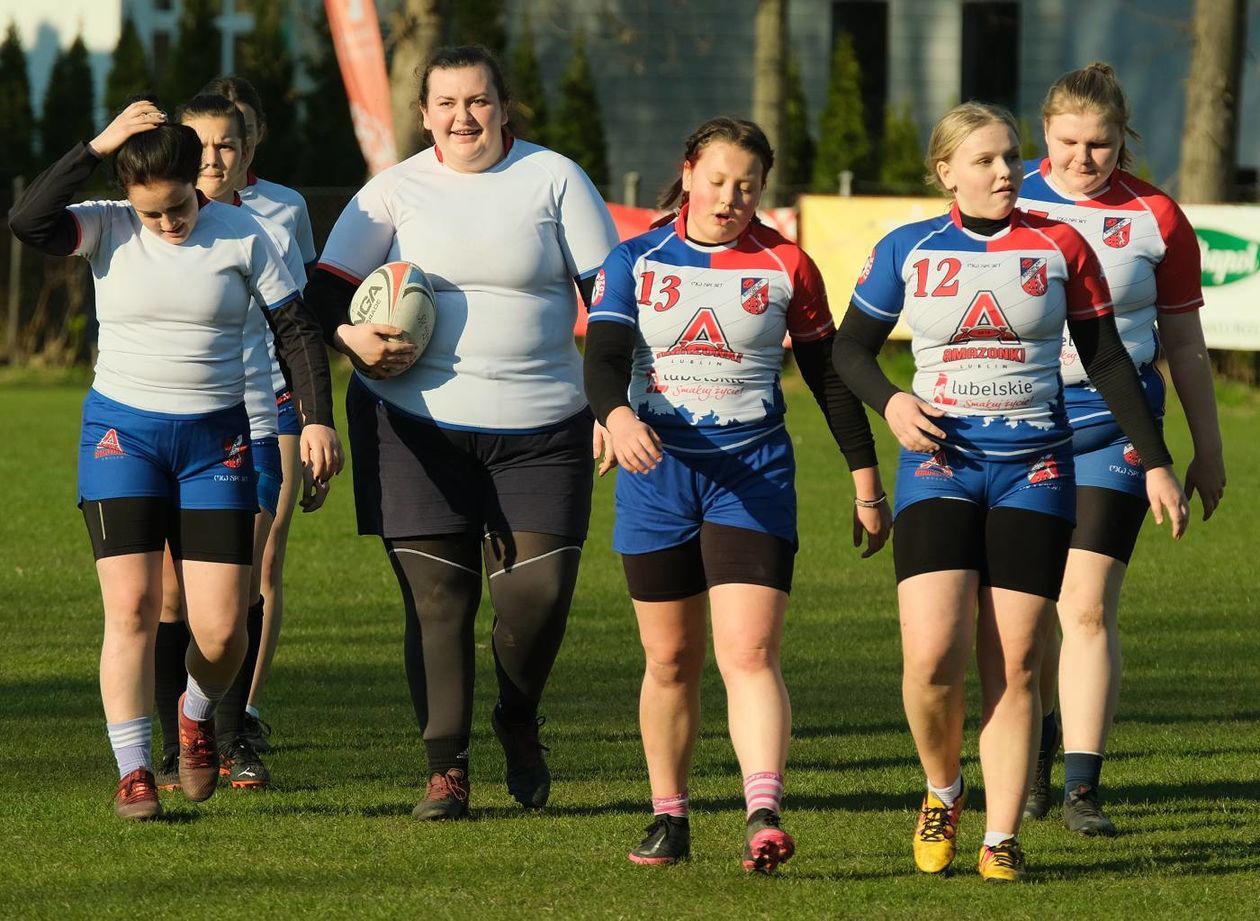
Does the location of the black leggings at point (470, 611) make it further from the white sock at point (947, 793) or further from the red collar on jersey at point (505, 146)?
the white sock at point (947, 793)

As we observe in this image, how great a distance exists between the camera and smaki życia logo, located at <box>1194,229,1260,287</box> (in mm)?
21250

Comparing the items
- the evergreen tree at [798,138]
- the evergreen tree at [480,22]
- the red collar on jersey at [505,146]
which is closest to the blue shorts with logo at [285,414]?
the red collar on jersey at [505,146]

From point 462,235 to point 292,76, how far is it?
30.2 metres

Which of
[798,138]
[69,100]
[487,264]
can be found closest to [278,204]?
[487,264]

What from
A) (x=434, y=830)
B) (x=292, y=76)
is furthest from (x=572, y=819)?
(x=292, y=76)

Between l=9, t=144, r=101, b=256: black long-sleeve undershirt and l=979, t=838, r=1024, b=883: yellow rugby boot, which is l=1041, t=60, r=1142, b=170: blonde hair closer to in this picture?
l=979, t=838, r=1024, b=883: yellow rugby boot

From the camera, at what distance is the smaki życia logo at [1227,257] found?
21250mm

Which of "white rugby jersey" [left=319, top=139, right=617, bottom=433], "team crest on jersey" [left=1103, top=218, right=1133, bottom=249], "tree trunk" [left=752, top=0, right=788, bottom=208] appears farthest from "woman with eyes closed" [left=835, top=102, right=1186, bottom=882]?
"tree trunk" [left=752, top=0, right=788, bottom=208]

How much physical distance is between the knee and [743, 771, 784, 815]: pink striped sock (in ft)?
1.22

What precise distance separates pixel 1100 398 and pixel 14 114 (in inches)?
1251

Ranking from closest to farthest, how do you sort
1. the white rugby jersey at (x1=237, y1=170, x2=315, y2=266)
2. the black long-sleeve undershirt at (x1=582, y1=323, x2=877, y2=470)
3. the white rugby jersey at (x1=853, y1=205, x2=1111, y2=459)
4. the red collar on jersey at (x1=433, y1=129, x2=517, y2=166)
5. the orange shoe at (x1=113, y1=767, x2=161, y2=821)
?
the white rugby jersey at (x1=853, y1=205, x2=1111, y2=459) < the black long-sleeve undershirt at (x1=582, y1=323, x2=877, y2=470) < the orange shoe at (x1=113, y1=767, x2=161, y2=821) < the red collar on jersey at (x1=433, y1=129, x2=517, y2=166) < the white rugby jersey at (x1=237, y1=170, x2=315, y2=266)

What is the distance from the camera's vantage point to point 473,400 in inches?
251

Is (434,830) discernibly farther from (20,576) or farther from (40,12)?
(40,12)

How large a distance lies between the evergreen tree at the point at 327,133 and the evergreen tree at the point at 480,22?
2047 mm
